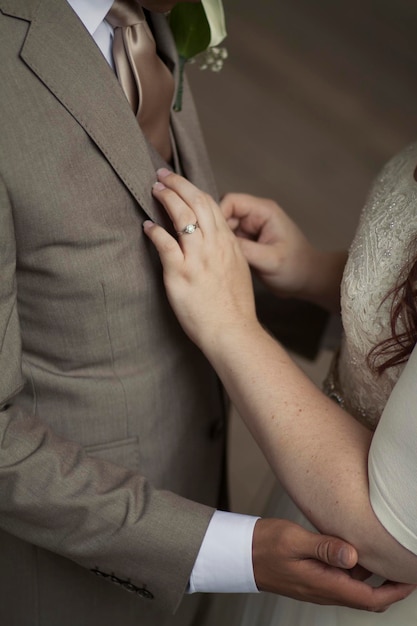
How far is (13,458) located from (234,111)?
276 centimetres

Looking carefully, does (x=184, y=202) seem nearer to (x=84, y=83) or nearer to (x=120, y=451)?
(x=84, y=83)

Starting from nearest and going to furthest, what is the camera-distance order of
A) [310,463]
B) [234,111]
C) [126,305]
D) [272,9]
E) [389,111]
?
1. [310,463]
2. [126,305]
3. [234,111]
4. [389,111]
5. [272,9]

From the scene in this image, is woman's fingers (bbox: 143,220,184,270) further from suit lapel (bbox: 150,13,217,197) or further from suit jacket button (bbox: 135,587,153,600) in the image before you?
suit jacket button (bbox: 135,587,153,600)

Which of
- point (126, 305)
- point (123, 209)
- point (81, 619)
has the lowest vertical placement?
point (81, 619)

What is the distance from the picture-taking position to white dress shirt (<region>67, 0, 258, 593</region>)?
116 centimetres

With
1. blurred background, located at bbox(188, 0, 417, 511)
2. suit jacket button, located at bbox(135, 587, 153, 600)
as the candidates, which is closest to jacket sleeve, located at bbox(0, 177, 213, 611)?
suit jacket button, located at bbox(135, 587, 153, 600)

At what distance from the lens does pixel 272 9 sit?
4.30 m

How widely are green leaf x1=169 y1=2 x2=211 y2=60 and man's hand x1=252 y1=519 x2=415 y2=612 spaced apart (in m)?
0.74

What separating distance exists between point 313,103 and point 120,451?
2806 mm

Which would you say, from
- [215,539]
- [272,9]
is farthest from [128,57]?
[272,9]

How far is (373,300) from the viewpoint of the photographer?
1146mm

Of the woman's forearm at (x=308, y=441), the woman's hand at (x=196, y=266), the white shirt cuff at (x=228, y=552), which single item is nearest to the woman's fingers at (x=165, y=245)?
the woman's hand at (x=196, y=266)

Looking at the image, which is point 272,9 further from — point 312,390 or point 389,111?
point 312,390

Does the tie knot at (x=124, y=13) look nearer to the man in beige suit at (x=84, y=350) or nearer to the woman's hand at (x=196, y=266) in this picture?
the man in beige suit at (x=84, y=350)
